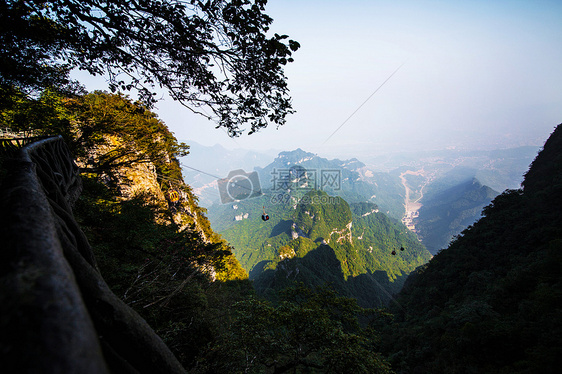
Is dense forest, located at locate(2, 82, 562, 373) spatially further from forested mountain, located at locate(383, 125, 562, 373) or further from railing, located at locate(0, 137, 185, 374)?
railing, located at locate(0, 137, 185, 374)

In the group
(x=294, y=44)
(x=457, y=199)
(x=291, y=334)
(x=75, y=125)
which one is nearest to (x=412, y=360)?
(x=291, y=334)

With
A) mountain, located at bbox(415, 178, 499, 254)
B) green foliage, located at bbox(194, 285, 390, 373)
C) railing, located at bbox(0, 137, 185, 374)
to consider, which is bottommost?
mountain, located at bbox(415, 178, 499, 254)

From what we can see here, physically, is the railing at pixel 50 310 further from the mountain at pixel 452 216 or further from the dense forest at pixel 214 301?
the mountain at pixel 452 216

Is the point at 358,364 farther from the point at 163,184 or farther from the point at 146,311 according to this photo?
the point at 163,184

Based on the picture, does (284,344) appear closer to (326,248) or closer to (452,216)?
(326,248)

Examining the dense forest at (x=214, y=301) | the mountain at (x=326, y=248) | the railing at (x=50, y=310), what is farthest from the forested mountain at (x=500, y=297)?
the mountain at (x=326, y=248)

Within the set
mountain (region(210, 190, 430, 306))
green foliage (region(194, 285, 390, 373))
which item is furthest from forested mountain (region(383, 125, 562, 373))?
mountain (region(210, 190, 430, 306))
